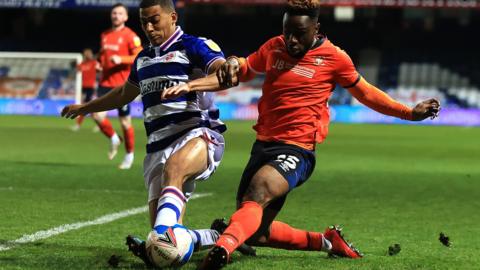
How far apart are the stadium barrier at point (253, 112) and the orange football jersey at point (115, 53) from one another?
16963 mm

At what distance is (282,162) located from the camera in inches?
207

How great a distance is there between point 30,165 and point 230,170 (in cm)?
287

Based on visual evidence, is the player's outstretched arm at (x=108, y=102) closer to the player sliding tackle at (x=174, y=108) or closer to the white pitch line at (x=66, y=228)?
the player sliding tackle at (x=174, y=108)

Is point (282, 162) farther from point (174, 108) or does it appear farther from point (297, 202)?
point (297, 202)

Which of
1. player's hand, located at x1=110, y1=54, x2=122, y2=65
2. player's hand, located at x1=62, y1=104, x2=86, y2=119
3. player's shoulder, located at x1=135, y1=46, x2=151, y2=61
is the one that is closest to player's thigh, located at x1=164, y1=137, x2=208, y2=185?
player's shoulder, located at x1=135, y1=46, x2=151, y2=61

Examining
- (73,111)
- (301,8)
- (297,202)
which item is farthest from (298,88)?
(297,202)

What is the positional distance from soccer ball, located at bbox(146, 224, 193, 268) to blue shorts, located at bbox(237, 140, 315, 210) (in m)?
0.52

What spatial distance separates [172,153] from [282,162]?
710mm

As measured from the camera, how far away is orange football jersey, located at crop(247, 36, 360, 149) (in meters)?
5.49

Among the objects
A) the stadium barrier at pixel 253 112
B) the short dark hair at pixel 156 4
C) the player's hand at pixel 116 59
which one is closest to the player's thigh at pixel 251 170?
the short dark hair at pixel 156 4

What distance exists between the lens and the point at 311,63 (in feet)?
18.0

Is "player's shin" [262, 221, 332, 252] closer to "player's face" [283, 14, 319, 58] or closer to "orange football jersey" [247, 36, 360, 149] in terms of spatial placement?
"orange football jersey" [247, 36, 360, 149]

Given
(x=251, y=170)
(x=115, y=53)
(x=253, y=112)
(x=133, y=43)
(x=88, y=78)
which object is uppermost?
(x=251, y=170)

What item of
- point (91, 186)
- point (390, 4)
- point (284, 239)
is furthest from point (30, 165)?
point (390, 4)
